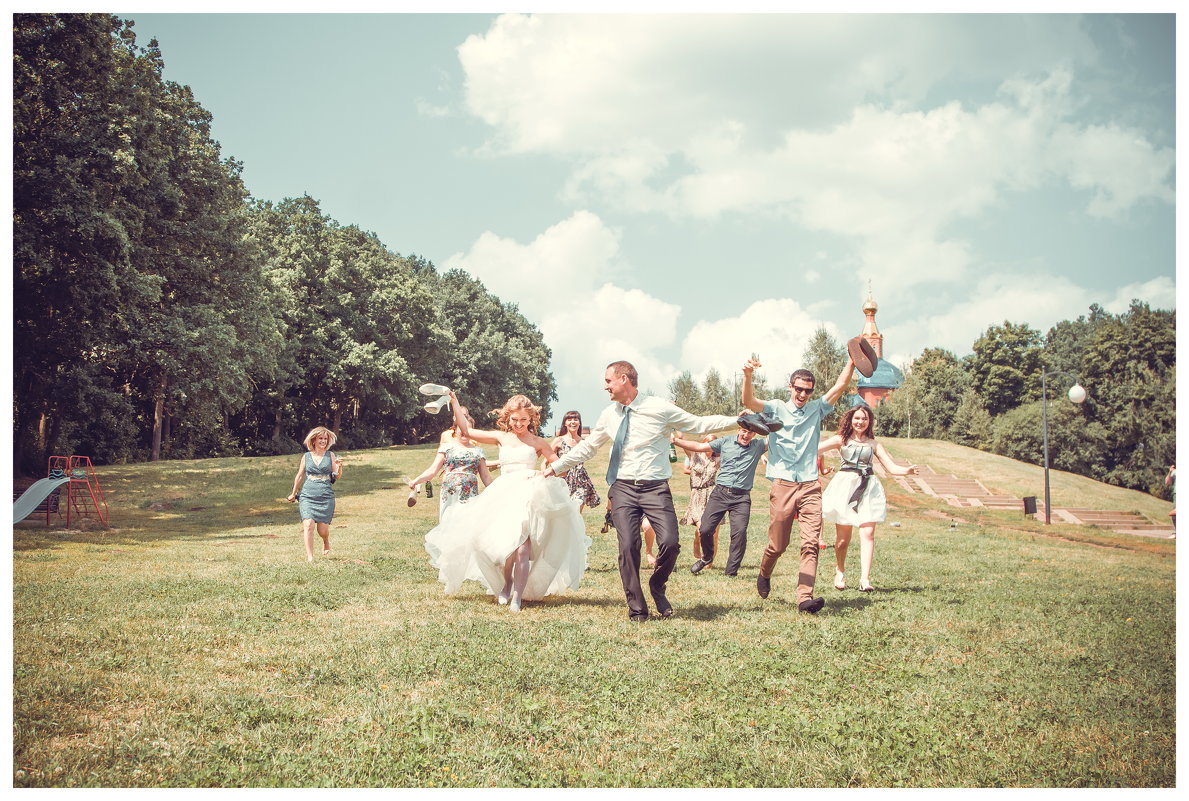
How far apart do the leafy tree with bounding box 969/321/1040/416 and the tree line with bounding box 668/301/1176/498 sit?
0.33ft

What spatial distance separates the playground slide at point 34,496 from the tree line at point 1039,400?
45.3 m

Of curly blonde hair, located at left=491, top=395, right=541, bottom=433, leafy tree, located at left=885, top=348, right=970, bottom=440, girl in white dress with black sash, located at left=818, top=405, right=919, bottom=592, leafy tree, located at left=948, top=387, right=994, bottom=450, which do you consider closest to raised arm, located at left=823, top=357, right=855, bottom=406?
girl in white dress with black sash, located at left=818, top=405, right=919, bottom=592

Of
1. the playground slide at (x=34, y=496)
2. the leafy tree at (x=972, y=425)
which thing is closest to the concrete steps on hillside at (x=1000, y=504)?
the playground slide at (x=34, y=496)

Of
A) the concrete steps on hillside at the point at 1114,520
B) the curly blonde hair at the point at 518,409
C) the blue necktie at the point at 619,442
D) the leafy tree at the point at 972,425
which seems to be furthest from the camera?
the leafy tree at the point at 972,425

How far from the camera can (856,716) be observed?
5426 millimetres

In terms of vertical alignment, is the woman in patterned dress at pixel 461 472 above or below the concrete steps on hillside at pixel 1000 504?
above

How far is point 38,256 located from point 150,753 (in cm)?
2011

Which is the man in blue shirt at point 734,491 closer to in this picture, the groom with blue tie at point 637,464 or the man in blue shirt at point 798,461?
the man in blue shirt at point 798,461

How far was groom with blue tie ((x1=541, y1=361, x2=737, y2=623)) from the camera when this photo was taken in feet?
26.6

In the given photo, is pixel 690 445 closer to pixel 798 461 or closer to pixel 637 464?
pixel 798 461

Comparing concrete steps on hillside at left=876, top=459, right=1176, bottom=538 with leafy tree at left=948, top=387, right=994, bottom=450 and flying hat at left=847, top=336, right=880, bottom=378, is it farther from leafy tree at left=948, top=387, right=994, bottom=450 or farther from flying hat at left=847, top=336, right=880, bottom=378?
leafy tree at left=948, top=387, right=994, bottom=450

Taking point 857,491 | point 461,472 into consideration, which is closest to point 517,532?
point 461,472

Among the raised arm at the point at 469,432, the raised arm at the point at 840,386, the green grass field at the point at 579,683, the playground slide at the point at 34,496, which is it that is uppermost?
the raised arm at the point at 840,386

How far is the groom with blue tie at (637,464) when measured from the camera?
8.10m
